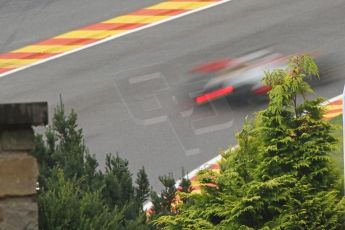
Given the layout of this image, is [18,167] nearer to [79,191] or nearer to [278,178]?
[79,191]

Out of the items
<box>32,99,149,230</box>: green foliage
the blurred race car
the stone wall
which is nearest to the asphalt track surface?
the blurred race car

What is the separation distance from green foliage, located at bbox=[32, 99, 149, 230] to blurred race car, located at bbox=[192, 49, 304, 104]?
11.2 m

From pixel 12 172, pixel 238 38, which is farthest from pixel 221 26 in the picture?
pixel 12 172

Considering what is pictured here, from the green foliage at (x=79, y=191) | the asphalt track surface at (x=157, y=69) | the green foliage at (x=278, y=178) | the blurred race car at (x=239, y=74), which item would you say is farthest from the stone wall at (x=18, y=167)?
the blurred race car at (x=239, y=74)

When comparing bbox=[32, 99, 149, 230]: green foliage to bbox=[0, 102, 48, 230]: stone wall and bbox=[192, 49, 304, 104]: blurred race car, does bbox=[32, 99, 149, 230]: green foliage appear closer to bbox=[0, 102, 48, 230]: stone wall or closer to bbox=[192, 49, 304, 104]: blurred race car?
bbox=[0, 102, 48, 230]: stone wall

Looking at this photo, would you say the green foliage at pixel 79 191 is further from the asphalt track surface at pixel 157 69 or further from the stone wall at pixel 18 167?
the asphalt track surface at pixel 157 69

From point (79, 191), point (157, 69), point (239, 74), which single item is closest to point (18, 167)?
point (79, 191)

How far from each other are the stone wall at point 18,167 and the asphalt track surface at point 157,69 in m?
12.6

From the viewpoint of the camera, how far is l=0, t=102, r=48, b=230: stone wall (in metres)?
9.31

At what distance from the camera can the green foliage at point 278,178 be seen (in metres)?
11.8

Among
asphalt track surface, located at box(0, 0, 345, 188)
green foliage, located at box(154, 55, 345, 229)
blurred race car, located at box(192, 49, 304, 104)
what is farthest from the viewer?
blurred race car, located at box(192, 49, 304, 104)

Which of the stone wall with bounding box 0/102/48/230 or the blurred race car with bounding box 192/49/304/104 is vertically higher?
the blurred race car with bounding box 192/49/304/104

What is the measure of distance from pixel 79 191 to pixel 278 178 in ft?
5.99

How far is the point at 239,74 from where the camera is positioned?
26.4 metres
